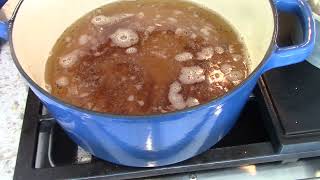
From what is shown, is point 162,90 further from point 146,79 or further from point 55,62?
point 55,62

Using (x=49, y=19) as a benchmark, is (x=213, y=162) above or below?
below

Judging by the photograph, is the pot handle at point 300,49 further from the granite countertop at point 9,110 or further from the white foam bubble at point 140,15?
the granite countertop at point 9,110

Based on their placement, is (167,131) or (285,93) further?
(285,93)

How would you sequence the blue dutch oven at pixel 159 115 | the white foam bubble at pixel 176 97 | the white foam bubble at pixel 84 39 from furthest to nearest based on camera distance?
the white foam bubble at pixel 84 39 < the white foam bubble at pixel 176 97 < the blue dutch oven at pixel 159 115

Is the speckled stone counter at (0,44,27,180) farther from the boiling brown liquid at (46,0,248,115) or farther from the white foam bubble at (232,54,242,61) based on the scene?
the white foam bubble at (232,54,242,61)

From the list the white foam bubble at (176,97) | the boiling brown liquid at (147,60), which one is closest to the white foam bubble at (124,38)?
the boiling brown liquid at (147,60)

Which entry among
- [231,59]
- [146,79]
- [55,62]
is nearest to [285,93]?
[231,59]
